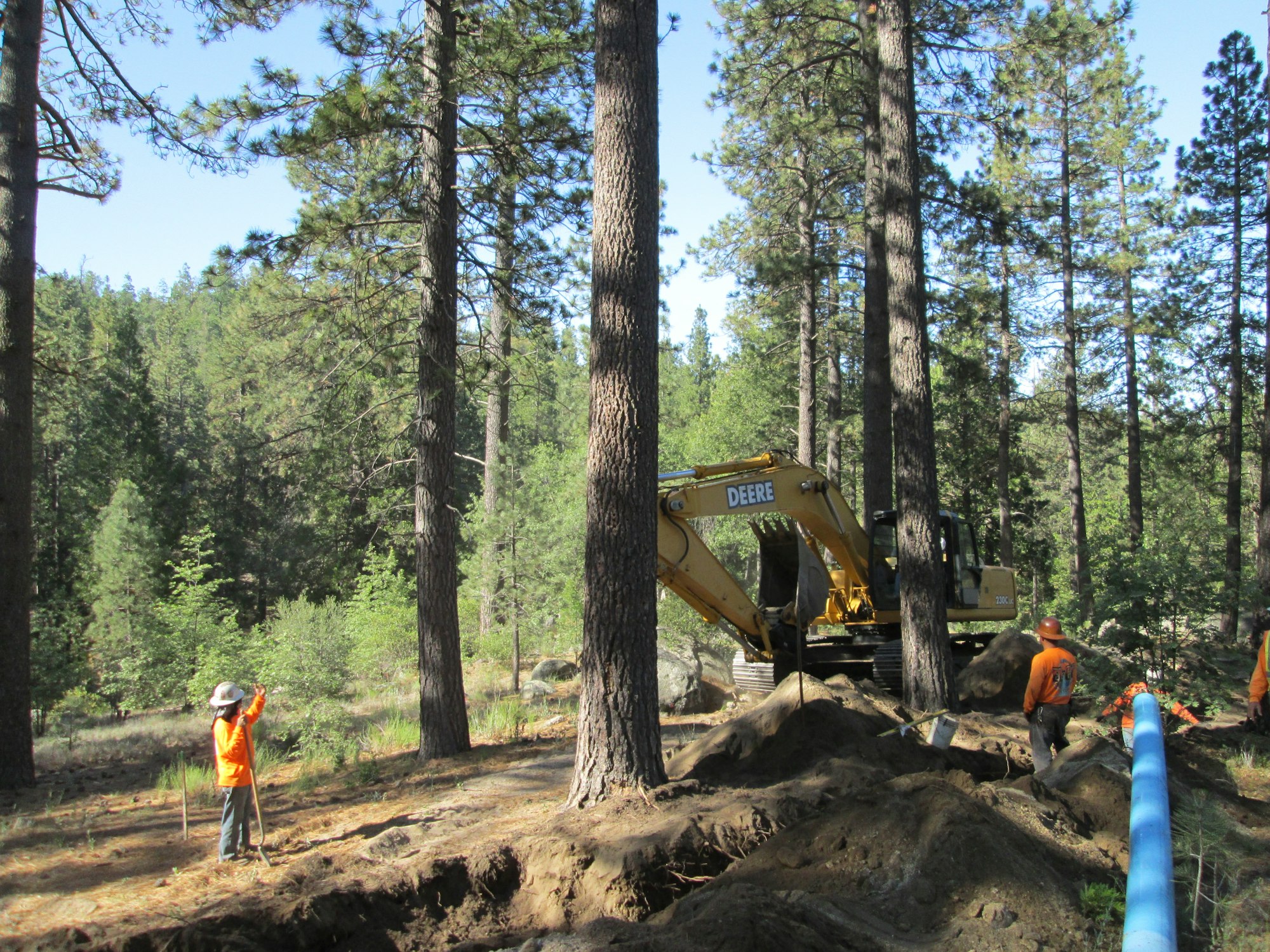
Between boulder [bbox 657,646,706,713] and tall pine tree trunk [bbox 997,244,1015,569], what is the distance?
15.7m

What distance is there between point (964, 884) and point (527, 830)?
3040 mm

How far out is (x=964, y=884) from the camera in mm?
4578

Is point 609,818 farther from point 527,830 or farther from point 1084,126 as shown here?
point 1084,126

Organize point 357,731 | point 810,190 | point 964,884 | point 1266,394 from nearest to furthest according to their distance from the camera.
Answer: point 964,884 → point 357,731 → point 810,190 → point 1266,394

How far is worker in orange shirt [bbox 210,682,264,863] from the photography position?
6930 millimetres

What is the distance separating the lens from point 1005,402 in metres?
26.6

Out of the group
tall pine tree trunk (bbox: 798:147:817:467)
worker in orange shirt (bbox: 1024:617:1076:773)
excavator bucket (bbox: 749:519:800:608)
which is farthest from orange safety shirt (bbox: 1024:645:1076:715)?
tall pine tree trunk (bbox: 798:147:817:467)

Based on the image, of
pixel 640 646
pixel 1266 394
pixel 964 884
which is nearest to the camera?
pixel 964 884

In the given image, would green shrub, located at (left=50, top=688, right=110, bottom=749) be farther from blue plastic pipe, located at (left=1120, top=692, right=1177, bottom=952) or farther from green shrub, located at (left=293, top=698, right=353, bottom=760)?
blue plastic pipe, located at (left=1120, top=692, right=1177, bottom=952)

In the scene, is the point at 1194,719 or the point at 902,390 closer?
the point at 1194,719

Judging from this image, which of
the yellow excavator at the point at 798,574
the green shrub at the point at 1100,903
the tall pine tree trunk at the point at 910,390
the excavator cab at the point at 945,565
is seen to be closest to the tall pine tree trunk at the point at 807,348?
the excavator cab at the point at 945,565

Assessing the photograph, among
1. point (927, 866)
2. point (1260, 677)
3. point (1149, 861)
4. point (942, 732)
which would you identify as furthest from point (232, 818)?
point (1260, 677)

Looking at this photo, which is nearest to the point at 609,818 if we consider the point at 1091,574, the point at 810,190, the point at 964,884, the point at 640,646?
the point at 640,646

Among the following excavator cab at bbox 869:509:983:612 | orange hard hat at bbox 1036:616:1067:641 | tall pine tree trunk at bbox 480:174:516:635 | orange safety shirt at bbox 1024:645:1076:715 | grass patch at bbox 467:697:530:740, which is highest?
tall pine tree trunk at bbox 480:174:516:635
